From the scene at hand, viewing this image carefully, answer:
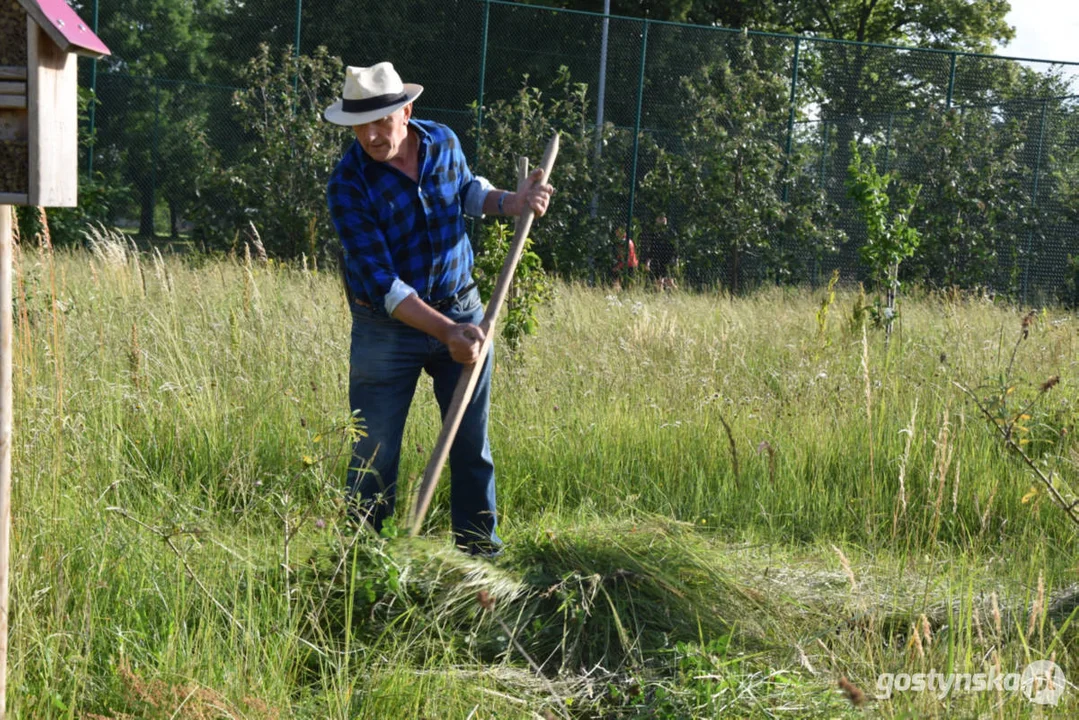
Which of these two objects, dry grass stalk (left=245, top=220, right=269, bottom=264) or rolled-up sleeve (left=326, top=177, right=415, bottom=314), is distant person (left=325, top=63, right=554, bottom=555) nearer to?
rolled-up sleeve (left=326, top=177, right=415, bottom=314)

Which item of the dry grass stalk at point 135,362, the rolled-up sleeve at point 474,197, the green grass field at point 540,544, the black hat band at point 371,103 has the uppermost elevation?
the black hat band at point 371,103

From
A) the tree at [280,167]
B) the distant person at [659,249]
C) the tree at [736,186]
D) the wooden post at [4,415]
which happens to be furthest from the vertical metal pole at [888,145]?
the wooden post at [4,415]

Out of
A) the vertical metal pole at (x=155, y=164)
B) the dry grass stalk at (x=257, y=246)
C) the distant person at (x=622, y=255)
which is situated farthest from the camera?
the distant person at (x=622, y=255)

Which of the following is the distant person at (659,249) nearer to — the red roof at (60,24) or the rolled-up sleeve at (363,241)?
the rolled-up sleeve at (363,241)

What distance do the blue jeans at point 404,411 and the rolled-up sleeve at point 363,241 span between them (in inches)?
6.7

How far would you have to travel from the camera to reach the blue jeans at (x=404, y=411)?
3619 millimetres

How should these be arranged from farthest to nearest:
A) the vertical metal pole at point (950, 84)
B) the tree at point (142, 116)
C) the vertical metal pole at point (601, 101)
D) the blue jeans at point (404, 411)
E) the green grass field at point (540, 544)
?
1. the vertical metal pole at point (950, 84)
2. the vertical metal pole at point (601, 101)
3. the tree at point (142, 116)
4. the blue jeans at point (404, 411)
5. the green grass field at point (540, 544)

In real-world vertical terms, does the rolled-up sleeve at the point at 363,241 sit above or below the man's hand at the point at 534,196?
below

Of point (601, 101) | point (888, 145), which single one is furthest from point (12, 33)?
point (888, 145)

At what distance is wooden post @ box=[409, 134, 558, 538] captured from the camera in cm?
319

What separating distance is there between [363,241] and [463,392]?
0.62 meters

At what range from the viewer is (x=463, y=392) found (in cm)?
336

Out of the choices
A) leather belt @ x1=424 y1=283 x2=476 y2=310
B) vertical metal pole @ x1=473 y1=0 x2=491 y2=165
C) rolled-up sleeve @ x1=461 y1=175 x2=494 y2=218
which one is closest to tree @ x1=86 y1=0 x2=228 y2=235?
vertical metal pole @ x1=473 y1=0 x2=491 y2=165

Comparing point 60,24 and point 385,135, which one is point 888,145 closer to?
point 385,135
